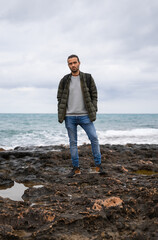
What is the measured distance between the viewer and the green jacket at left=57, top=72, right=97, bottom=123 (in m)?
4.38

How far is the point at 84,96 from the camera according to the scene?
14.5 ft

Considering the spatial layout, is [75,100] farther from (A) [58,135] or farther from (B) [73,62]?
(A) [58,135]

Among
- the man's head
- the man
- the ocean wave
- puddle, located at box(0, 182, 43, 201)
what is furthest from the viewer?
the ocean wave

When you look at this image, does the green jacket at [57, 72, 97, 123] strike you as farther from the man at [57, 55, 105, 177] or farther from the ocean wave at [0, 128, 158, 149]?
the ocean wave at [0, 128, 158, 149]

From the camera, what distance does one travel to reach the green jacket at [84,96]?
14.4 ft

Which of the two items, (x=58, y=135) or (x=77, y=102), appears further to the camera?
(x=58, y=135)

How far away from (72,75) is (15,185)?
94.5 inches

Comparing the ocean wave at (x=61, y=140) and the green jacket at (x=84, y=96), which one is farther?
the ocean wave at (x=61, y=140)

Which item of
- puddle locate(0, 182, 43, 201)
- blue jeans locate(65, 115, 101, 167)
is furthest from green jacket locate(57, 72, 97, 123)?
puddle locate(0, 182, 43, 201)

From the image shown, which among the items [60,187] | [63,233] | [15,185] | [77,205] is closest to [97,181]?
[60,187]

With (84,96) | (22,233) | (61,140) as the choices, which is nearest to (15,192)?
(22,233)

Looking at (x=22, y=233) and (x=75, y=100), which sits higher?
(x=75, y=100)

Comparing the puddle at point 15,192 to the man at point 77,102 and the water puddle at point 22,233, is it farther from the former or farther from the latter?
the water puddle at point 22,233

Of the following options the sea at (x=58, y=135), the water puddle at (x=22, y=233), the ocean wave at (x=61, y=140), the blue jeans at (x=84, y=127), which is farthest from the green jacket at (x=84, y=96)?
the ocean wave at (x=61, y=140)
